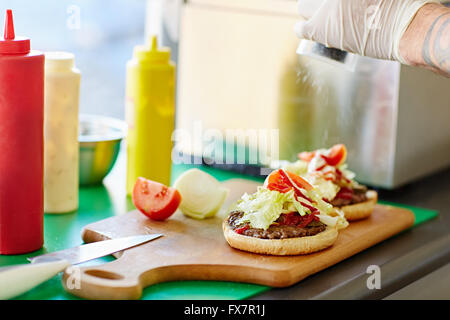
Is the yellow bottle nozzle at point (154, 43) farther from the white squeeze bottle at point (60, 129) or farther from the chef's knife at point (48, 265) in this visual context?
the chef's knife at point (48, 265)

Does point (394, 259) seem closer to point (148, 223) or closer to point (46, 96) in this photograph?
point (148, 223)

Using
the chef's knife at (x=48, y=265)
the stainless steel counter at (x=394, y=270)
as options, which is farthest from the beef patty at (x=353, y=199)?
the chef's knife at (x=48, y=265)

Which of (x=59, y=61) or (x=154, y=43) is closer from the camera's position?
(x=59, y=61)

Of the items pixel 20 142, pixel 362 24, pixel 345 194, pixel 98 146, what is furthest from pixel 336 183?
pixel 20 142

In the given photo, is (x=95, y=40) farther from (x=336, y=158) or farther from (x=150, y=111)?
(x=336, y=158)
